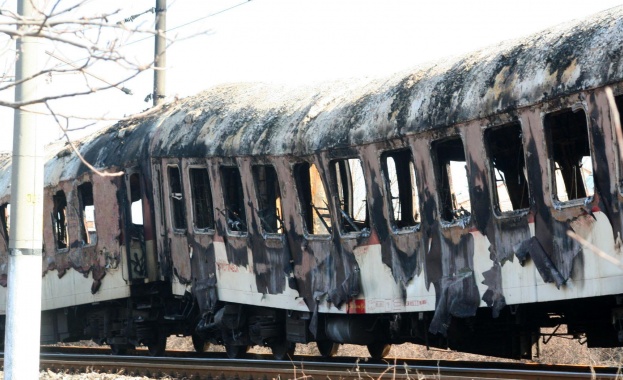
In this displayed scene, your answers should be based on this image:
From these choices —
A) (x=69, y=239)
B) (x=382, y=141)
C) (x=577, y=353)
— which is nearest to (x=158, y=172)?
(x=69, y=239)

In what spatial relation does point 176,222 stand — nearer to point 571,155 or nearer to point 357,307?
point 357,307

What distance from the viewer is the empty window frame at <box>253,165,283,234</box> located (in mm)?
14046

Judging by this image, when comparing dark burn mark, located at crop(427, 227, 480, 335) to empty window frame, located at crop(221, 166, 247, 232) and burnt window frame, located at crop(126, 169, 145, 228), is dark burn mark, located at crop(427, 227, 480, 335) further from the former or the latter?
burnt window frame, located at crop(126, 169, 145, 228)

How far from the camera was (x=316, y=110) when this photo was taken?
13609mm

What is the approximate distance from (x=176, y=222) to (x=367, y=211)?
13.7 feet

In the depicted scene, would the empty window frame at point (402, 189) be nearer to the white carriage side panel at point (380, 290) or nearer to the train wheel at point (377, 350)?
the white carriage side panel at point (380, 290)

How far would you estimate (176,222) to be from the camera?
15.8 m

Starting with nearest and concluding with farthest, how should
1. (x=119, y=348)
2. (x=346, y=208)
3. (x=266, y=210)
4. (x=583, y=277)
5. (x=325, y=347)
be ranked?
(x=583, y=277)
(x=346, y=208)
(x=266, y=210)
(x=325, y=347)
(x=119, y=348)

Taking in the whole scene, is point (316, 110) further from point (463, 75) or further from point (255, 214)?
point (463, 75)

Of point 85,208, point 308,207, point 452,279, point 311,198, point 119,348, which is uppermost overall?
point 85,208

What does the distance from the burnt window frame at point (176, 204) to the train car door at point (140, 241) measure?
689 mm

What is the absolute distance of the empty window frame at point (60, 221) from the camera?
60.2ft

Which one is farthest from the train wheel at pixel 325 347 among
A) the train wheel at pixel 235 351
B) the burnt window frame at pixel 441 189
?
the burnt window frame at pixel 441 189

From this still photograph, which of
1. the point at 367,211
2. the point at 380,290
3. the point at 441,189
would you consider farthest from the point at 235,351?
the point at 441,189
